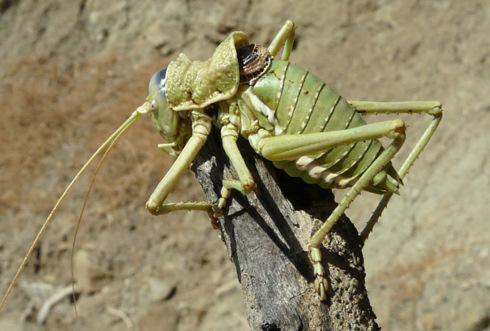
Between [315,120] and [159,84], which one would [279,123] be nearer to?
[315,120]

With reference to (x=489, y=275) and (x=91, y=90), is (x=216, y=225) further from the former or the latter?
(x=91, y=90)

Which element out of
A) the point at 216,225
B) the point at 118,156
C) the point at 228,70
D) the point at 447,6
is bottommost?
the point at 118,156

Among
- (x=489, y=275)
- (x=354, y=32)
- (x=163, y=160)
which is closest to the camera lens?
(x=489, y=275)

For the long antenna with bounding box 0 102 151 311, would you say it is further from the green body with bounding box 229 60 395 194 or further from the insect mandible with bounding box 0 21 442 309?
the green body with bounding box 229 60 395 194

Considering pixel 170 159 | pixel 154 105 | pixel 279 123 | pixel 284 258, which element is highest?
pixel 154 105

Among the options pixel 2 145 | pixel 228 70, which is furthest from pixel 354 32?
pixel 228 70

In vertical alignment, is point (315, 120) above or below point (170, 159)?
above

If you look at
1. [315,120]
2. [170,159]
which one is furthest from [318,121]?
Answer: [170,159]
